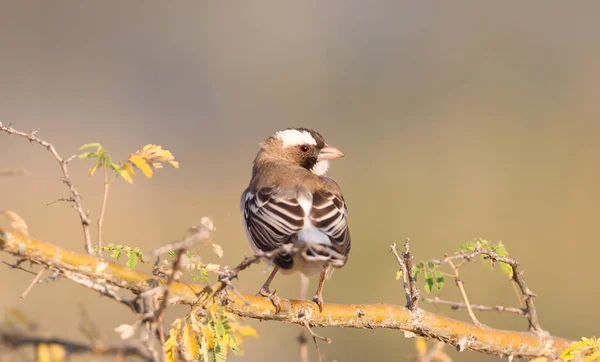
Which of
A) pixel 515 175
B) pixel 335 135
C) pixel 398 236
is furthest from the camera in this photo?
pixel 335 135

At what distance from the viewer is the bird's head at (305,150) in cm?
675

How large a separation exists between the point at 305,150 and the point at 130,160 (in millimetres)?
3599

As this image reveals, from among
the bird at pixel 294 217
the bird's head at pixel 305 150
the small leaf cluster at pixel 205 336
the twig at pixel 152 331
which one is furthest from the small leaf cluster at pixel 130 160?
the bird's head at pixel 305 150

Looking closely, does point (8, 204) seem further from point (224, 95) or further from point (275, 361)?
point (224, 95)

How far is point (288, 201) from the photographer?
5152 millimetres

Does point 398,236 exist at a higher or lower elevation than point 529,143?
lower

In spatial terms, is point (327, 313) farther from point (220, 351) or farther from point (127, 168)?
point (127, 168)

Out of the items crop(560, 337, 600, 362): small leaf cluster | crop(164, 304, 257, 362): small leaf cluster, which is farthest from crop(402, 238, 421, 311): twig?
crop(164, 304, 257, 362): small leaf cluster

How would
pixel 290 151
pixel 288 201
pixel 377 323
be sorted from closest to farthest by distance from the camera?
pixel 377 323 → pixel 288 201 → pixel 290 151

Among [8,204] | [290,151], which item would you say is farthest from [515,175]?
[290,151]

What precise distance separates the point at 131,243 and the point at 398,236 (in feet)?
12.9

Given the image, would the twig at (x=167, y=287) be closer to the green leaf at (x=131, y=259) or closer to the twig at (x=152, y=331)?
the twig at (x=152, y=331)

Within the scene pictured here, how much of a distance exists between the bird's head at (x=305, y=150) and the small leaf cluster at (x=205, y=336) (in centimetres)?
380

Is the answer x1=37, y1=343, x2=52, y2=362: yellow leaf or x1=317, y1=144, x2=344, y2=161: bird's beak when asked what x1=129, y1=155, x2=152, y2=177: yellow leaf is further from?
x1=317, y1=144, x2=344, y2=161: bird's beak
